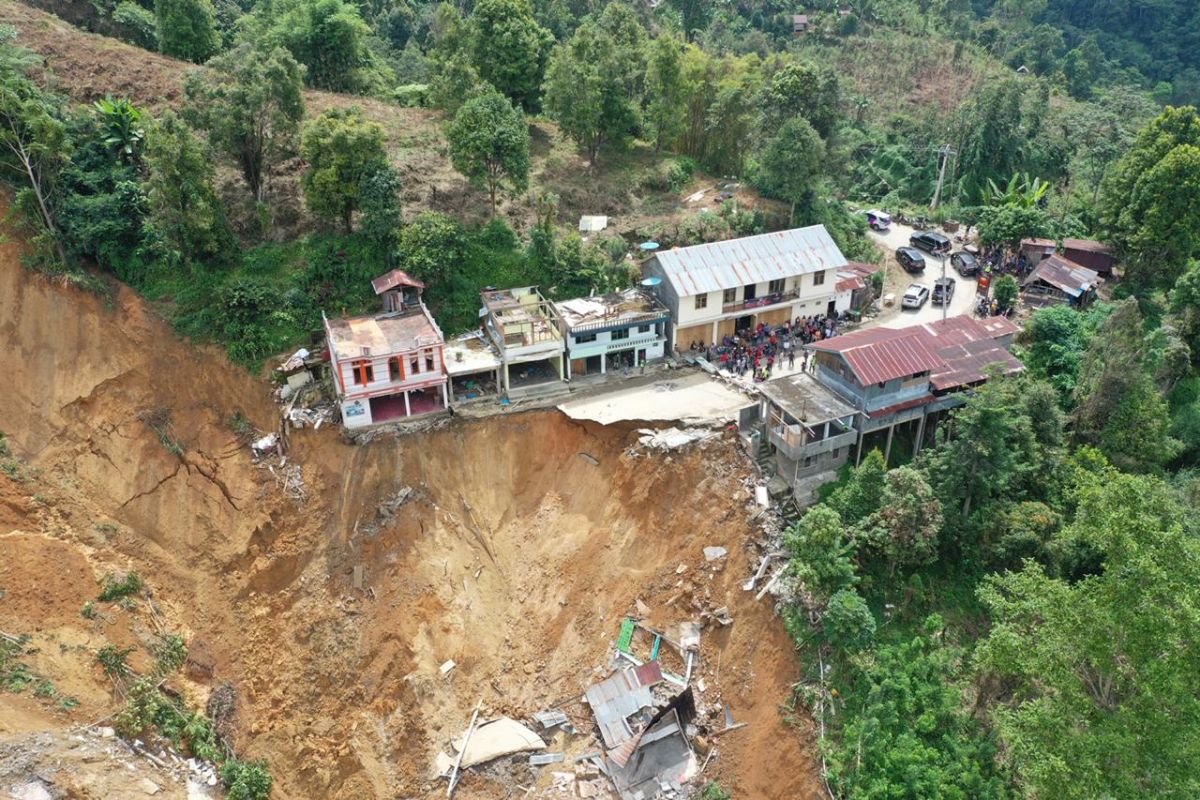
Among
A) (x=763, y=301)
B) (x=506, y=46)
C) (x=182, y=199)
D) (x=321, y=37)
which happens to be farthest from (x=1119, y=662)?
(x=321, y=37)

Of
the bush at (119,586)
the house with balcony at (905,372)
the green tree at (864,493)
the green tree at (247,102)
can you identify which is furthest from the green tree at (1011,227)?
the bush at (119,586)

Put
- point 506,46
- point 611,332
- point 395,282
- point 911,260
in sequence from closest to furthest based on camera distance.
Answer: point 395,282, point 611,332, point 911,260, point 506,46

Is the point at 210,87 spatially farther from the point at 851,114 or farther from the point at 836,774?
the point at 851,114

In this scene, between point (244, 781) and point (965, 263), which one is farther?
point (965, 263)

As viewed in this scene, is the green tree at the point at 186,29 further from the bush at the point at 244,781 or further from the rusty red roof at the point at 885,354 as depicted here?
the bush at the point at 244,781

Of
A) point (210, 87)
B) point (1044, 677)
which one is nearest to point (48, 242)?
point (210, 87)

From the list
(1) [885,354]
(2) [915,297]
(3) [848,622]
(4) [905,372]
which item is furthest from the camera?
(2) [915,297]

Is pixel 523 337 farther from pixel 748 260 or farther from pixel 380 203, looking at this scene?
pixel 748 260

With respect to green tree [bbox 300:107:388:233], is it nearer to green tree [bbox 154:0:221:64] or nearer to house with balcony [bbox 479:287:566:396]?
house with balcony [bbox 479:287:566:396]
